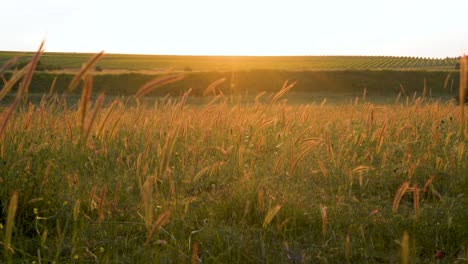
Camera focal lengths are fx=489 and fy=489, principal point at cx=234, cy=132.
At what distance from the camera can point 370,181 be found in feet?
9.37

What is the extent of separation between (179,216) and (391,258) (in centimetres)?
88

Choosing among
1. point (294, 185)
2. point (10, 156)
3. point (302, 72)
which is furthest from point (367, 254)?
point (302, 72)

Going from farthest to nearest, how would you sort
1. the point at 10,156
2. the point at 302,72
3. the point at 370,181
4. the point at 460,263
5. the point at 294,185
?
1. the point at 302,72
2. the point at 370,181
3. the point at 294,185
4. the point at 10,156
5. the point at 460,263

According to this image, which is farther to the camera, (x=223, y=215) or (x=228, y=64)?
(x=228, y=64)

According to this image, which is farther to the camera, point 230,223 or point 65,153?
point 65,153

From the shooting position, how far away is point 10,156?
2.30m

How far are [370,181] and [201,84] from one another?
859 inches

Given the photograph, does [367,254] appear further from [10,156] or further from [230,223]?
[10,156]

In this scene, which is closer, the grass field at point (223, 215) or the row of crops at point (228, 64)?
the grass field at point (223, 215)

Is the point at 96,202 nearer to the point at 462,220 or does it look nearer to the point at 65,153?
the point at 65,153

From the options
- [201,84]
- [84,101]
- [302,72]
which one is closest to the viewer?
[84,101]

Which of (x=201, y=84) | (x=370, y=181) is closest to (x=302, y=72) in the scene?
(x=201, y=84)

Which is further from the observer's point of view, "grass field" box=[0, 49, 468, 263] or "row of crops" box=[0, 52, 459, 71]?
"row of crops" box=[0, 52, 459, 71]

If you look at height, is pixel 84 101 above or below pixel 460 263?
above
